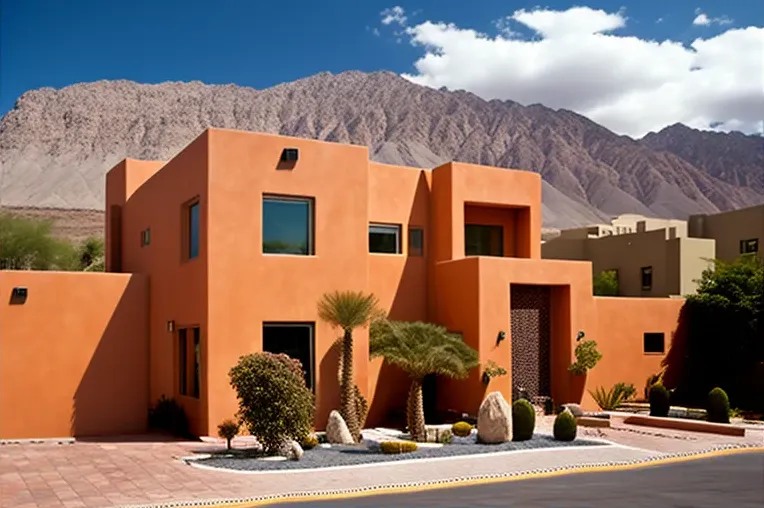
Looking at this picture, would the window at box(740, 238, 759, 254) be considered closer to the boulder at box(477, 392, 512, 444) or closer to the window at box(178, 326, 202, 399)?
the boulder at box(477, 392, 512, 444)

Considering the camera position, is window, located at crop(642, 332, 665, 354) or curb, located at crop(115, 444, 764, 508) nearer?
curb, located at crop(115, 444, 764, 508)

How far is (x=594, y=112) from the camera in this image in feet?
531

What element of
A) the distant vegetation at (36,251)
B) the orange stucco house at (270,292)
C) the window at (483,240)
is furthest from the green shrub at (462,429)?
the distant vegetation at (36,251)

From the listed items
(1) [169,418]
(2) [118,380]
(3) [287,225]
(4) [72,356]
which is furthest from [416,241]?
(4) [72,356]

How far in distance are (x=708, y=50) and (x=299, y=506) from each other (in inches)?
563

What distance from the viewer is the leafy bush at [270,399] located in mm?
14445

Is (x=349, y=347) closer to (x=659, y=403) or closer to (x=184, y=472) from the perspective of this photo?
(x=184, y=472)

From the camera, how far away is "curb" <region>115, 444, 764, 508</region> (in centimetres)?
1081

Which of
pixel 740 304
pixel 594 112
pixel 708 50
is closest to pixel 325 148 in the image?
pixel 708 50

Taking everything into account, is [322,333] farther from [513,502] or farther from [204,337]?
[513,502]

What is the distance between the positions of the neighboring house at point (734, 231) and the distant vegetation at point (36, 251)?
3462cm

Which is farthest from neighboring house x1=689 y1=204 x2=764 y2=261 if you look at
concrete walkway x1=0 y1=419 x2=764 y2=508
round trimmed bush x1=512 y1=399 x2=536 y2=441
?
round trimmed bush x1=512 y1=399 x2=536 y2=441

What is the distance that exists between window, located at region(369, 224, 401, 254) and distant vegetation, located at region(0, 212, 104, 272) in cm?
2863

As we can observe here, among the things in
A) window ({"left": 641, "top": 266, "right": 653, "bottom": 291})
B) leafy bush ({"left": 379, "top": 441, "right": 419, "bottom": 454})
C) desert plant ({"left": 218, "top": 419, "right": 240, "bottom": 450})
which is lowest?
leafy bush ({"left": 379, "top": 441, "right": 419, "bottom": 454})
